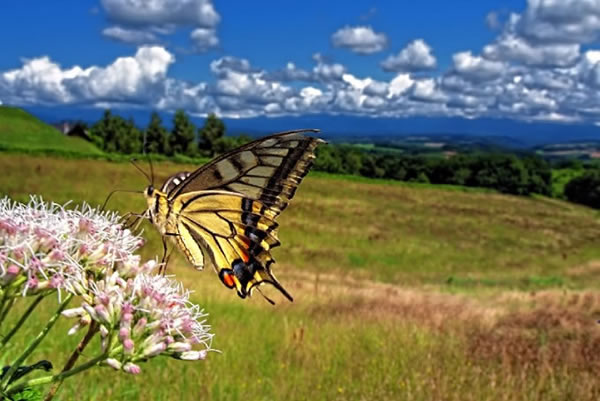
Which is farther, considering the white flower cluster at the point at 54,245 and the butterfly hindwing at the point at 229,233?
the butterfly hindwing at the point at 229,233

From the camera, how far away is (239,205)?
371cm

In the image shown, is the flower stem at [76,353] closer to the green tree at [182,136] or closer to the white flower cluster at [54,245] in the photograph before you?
the white flower cluster at [54,245]

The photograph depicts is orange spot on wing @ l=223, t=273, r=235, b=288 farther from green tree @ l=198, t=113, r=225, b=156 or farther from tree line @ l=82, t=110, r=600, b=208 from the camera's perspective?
green tree @ l=198, t=113, r=225, b=156

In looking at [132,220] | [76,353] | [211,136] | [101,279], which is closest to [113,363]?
[76,353]

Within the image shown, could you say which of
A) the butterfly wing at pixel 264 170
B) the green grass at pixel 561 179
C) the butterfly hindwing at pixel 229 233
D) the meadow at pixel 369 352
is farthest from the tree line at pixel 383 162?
the butterfly wing at pixel 264 170

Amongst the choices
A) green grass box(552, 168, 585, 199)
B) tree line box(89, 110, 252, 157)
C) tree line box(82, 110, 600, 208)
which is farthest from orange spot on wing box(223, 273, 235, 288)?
green grass box(552, 168, 585, 199)

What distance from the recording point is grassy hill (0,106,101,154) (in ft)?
251

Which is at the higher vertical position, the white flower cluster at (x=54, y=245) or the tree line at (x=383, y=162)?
the white flower cluster at (x=54, y=245)

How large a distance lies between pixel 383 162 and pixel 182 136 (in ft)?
155

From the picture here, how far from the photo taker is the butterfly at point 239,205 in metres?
3.49

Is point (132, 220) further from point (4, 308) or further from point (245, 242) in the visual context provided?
point (4, 308)

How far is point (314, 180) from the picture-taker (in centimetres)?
7200

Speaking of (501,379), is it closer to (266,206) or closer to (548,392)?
(548,392)

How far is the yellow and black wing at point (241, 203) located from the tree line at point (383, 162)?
94117mm
